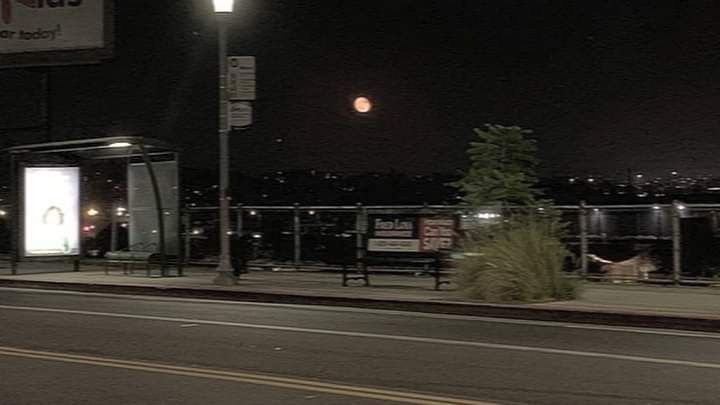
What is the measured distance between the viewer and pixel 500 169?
71.4 ft

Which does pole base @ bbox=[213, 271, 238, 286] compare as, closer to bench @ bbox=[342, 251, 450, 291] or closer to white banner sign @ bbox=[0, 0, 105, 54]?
bench @ bbox=[342, 251, 450, 291]

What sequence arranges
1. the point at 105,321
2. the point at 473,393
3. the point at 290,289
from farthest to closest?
1. the point at 290,289
2. the point at 105,321
3. the point at 473,393

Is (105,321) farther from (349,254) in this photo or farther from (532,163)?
(532,163)

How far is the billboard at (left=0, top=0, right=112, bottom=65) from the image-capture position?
2767 centimetres

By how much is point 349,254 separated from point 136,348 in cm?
1055

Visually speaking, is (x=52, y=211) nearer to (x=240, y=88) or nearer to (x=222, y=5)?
(x=240, y=88)

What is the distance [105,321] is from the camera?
46.5 feet

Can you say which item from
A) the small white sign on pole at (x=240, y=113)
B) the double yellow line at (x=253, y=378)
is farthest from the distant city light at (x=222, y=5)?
the double yellow line at (x=253, y=378)

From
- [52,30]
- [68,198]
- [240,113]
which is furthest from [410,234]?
[52,30]

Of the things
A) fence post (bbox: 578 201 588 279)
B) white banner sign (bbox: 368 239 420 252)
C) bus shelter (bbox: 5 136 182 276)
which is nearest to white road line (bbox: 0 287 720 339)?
white banner sign (bbox: 368 239 420 252)

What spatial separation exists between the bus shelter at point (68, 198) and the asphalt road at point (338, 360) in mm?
7664

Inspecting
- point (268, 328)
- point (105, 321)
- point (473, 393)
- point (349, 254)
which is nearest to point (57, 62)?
point (349, 254)

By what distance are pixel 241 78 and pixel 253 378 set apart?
35.0 ft

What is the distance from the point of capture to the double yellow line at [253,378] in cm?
829
